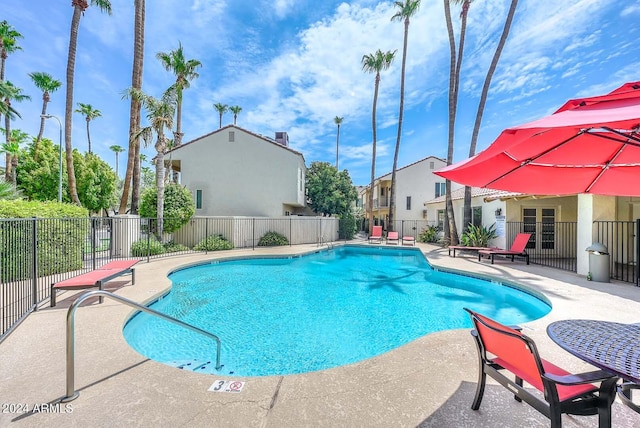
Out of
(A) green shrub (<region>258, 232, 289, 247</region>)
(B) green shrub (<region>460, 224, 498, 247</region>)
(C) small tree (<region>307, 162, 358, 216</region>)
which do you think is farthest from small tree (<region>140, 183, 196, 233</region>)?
(B) green shrub (<region>460, 224, 498, 247</region>)

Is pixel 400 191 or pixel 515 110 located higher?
pixel 515 110

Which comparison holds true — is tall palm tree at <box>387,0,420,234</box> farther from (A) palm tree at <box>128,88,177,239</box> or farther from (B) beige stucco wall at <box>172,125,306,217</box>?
(A) palm tree at <box>128,88,177,239</box>

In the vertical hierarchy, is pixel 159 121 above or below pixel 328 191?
above

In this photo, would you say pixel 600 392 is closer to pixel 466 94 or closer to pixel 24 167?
pixel 466 94

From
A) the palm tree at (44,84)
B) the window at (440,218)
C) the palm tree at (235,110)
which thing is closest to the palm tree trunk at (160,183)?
the palm tree at (44,84)

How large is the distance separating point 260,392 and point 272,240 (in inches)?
587

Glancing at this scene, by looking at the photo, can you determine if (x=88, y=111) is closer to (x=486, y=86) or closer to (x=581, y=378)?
(x=486, y=86)

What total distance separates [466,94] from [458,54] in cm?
→ 245

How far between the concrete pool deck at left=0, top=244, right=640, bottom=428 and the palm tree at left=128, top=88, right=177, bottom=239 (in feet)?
34.5

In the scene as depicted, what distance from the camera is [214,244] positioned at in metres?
15.2

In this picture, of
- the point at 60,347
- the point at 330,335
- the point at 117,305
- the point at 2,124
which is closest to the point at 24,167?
the point at 2,124

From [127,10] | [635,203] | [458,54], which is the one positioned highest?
[127,10]

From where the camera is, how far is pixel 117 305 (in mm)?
5613

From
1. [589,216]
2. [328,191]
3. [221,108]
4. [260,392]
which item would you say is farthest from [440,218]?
[221,108]
